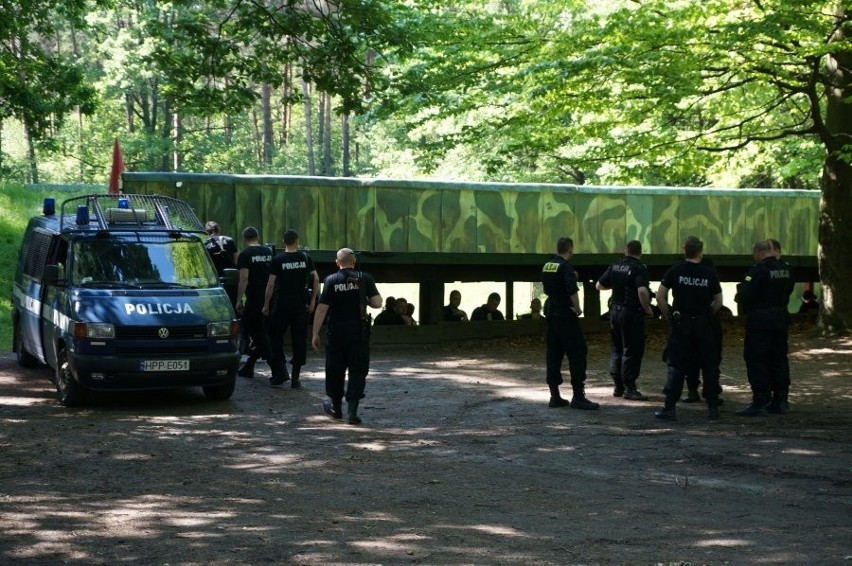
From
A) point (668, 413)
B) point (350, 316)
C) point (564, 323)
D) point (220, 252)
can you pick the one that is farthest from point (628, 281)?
point (220, 252)

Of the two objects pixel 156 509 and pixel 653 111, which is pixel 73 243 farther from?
pixel 653 111

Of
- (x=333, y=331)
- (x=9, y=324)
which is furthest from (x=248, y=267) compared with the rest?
(x=9, y=324)

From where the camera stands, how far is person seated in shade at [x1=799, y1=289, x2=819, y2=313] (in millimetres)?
23734

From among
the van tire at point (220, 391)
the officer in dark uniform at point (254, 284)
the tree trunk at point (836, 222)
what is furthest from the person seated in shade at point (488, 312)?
the van tire at point (220, 391)

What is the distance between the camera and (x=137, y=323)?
12.2 metres

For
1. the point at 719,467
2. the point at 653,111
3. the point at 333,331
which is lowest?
the point at 719,467

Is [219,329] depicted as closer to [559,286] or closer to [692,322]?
[559,286]

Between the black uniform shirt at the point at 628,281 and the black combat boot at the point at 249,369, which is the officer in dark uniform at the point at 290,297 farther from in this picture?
the black uniform shirt at the point at 628,281

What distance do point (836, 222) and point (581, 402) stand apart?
862 cm

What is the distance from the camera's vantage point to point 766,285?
12.2 meters

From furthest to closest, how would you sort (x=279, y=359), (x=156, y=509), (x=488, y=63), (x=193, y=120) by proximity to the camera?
1. (x=193, y=120)
2. (x=488, y=63)
3. (x=279, y=359)
4. (x=156, y=509)

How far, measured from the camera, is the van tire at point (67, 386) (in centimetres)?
1255

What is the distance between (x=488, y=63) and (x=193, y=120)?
137 feet

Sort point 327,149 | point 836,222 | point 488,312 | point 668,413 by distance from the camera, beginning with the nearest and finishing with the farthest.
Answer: point 668,413 → point 836,222 → point 488,312 → point 327,149
